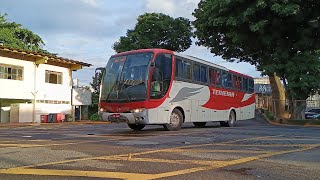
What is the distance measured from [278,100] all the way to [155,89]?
58.0ft

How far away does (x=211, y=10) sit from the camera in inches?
1005

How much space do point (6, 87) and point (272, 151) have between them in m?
25.4

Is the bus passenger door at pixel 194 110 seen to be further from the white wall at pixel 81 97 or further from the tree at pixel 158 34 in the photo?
the tree at pixel 158 34

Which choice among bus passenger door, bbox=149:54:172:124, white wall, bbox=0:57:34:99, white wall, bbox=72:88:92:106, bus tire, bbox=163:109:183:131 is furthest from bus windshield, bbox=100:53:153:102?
white wall, bbox=72:88:92:106

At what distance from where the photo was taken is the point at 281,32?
81.2 feet

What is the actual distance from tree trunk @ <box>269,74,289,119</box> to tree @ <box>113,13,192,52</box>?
50.8 feet

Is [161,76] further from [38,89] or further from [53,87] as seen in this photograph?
[53,87]

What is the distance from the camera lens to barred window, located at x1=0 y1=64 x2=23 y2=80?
2953 cm

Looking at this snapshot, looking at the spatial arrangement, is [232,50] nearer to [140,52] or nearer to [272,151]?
[140,52]

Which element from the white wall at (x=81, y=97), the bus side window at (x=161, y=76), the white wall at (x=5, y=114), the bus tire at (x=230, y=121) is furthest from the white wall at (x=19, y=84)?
the bus side window at (x=161, y=76)

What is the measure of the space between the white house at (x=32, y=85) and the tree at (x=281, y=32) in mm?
14724

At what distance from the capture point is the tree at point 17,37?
40.9 metres

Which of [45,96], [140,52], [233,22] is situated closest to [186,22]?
[45,96]

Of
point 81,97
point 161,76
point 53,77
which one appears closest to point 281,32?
point 161,76
